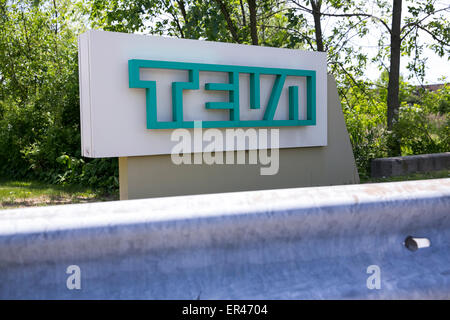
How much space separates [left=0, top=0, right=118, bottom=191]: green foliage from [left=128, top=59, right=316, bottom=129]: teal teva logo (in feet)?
13.2

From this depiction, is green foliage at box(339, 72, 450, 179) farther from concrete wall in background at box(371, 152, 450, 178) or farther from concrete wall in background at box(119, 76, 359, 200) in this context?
concrete wall in background at box(119, 76, 359, 200)

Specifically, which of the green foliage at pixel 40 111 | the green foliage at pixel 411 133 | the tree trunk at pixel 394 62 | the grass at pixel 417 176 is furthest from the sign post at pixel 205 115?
the tree trunk at pixel 394 62

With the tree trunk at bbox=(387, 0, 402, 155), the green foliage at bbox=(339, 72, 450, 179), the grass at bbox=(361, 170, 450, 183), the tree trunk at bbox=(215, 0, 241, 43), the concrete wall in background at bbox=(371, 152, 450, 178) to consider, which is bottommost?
the grass at bbox=(361, 170, 450, 183)

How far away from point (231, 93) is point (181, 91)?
2.79 feet

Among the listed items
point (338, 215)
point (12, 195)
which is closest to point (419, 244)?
point (338, 215)

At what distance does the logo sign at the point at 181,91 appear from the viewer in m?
5.42

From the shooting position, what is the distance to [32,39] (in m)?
14.7

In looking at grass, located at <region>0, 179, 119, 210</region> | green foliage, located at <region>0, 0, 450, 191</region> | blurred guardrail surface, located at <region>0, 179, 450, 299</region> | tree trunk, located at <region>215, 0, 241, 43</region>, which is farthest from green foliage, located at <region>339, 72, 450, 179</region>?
blurred guardrail surface, located at <region>0, 179, 450, 299</region>

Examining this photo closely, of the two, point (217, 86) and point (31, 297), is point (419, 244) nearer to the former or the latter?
point (31, 297)

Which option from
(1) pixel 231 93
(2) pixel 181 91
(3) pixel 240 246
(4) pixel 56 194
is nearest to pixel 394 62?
(1) pixel 231 93

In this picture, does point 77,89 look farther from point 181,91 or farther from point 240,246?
point 240,246

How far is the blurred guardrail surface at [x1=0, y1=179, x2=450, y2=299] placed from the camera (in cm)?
175

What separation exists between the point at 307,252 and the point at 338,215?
0.69 ft

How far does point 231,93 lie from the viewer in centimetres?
639
